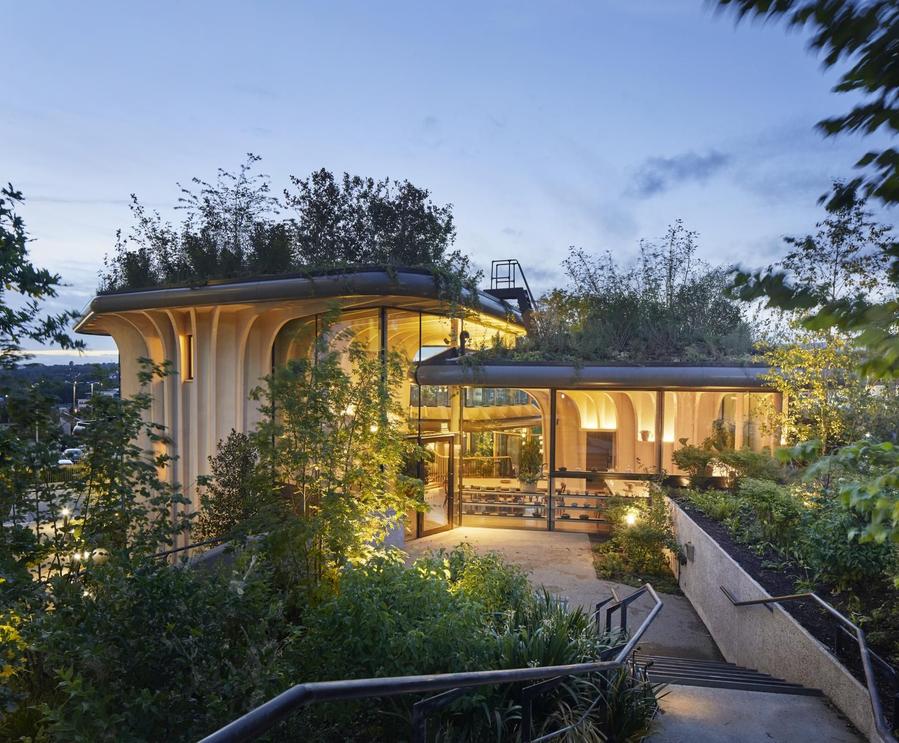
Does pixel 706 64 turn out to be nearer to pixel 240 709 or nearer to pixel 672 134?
pixel 672 134

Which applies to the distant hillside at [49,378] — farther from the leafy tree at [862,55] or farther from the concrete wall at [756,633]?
the concrete wall at [756,633]

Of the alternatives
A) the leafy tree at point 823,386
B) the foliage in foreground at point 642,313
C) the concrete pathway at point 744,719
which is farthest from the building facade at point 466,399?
the concrete pathway at point 744,719

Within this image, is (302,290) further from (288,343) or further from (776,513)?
(776,513)

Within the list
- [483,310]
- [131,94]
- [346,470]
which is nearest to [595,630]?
[346,470]

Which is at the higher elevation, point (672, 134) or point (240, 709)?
point (672, 134)

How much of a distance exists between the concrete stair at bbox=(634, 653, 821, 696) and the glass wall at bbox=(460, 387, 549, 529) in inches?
293

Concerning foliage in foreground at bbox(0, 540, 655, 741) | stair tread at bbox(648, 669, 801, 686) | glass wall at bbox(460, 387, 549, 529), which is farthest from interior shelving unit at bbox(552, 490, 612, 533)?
foliage in foreground at bbox(0, 540, 655, 741)

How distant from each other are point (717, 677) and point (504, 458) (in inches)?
357

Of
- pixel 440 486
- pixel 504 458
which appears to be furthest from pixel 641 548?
pixel 440 486

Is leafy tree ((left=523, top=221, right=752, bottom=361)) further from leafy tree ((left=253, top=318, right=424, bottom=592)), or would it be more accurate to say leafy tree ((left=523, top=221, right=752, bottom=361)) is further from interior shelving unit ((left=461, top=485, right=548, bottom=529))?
leafy tree ((left=253, top=318, right=424, bottom=592))

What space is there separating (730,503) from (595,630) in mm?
6637

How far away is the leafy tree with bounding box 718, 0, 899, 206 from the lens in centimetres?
121

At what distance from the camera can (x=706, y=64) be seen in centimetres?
202

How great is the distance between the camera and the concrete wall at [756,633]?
182 inches
